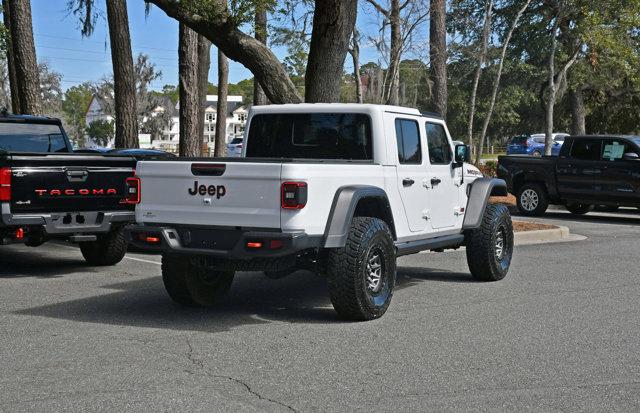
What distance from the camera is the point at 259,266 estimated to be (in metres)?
7.38

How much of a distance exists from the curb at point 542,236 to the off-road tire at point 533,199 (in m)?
3.76

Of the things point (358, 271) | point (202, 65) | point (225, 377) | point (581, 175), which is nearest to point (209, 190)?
point (358, 271)

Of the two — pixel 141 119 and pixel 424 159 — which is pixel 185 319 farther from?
pixel 141 119

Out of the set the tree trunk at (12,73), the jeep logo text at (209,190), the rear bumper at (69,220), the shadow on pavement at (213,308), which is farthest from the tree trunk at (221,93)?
the jeep logo text at (209,190)

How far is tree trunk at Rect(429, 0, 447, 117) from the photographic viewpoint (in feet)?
75.0

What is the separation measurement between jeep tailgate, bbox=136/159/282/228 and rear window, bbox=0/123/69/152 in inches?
199

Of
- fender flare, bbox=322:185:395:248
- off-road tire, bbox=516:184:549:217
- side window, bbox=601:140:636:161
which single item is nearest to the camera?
fender flare, bbox=322:185:395:248

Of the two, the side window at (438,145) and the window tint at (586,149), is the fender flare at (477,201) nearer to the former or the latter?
A: the side window at (438,145)

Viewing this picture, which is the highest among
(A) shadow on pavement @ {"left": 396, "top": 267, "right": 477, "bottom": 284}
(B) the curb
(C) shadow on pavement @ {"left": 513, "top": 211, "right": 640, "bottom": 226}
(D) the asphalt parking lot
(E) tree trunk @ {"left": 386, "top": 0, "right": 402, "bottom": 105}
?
(E) tree trunk @ {"left": 386, "top": 0, "right": 402, "bottom": 105}

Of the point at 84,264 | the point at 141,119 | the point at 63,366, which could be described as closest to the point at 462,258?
the point at 84,264

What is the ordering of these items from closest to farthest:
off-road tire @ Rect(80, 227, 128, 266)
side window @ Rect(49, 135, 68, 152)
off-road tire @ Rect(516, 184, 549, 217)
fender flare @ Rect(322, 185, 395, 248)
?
1. fender flare @ Rect(322, 185, 395, 248)
2. off-road tire @ Rect(80, 227, 128, 266)
3. side window @ Rect(49, 135, 68, 152)
4. off-road tire @ Rect(516, 184, 549, 217)

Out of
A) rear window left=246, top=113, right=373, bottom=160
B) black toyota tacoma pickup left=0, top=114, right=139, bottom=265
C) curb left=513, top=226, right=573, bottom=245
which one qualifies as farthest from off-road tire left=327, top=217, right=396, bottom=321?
curb left=513, top=226, right=573, bottom=245

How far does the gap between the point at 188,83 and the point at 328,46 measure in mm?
6471

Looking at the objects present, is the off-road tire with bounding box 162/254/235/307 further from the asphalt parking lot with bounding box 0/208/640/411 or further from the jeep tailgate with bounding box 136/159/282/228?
the jeep tailgate with bounding box 136/159/282/228
